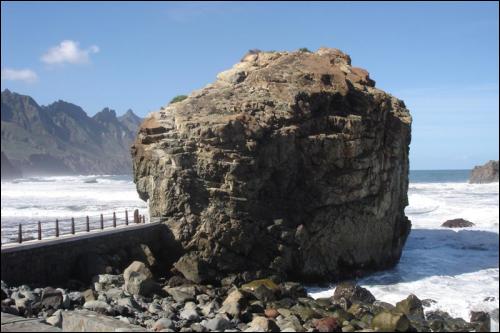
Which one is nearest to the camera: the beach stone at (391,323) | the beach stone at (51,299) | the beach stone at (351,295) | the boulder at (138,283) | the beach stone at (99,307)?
the beach stone at (391,323)

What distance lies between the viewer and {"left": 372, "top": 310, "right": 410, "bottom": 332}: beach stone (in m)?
12.6

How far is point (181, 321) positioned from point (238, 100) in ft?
43.1

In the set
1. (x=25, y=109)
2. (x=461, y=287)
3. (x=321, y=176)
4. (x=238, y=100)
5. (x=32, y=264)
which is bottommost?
(x=461, y=287)

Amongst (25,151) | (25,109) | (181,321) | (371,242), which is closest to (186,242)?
(181,321)

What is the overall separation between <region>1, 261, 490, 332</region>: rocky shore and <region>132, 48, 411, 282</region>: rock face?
2.42 meters

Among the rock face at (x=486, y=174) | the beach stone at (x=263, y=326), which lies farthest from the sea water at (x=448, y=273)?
the rock face at (x=486, y=174)

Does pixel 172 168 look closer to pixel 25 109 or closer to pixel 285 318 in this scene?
pixel 285 318

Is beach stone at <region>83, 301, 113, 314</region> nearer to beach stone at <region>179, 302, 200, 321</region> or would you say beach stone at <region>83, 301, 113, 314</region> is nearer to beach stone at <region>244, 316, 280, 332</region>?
beach stone at <region>179, 302, 200, 321</region>

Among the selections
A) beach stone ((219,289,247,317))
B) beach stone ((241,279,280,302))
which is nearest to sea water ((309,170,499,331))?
beach stone ((241,279,280,302))

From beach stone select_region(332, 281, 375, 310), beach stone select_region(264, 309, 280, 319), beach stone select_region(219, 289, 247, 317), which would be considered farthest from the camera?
beach stone select_region(332, 281, 375, 310)

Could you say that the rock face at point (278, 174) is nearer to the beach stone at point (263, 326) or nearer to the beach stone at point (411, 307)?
the beach stone at point (411, 307)

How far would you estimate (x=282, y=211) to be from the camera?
81.5 ft

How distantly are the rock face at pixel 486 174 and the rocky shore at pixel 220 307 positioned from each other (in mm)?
79832

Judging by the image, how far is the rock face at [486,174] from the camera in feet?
301
